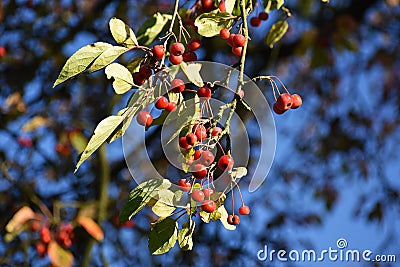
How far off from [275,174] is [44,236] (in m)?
2.18

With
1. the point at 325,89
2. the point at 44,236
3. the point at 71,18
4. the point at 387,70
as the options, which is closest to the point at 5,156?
the point at 44,236

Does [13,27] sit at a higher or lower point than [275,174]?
higher

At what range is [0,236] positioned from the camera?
2.85 meters

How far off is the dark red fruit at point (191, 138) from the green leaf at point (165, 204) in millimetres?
83

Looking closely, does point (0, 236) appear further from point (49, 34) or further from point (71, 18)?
point (71, 18)

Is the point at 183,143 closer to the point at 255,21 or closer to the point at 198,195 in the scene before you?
the point at 198,195

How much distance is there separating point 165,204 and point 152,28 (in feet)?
1.46

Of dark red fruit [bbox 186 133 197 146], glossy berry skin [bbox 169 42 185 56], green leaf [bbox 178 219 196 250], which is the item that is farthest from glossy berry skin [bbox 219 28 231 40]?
green leaf [bbox 178 219 196 250]

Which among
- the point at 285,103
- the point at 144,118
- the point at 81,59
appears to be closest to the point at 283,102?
the point at 285,103

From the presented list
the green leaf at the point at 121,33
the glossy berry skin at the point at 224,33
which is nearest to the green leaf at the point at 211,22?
the glossy berry skin at the point at 224,33

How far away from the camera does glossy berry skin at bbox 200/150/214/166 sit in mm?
957

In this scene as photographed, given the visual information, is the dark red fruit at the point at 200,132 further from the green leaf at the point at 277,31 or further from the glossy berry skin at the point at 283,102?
the green leaf at the point at 277,31

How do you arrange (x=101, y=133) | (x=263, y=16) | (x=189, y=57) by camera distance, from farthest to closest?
(x=263, y=16), (x=189, y=57), (x=101, y=133)

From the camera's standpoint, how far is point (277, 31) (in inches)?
57.2
